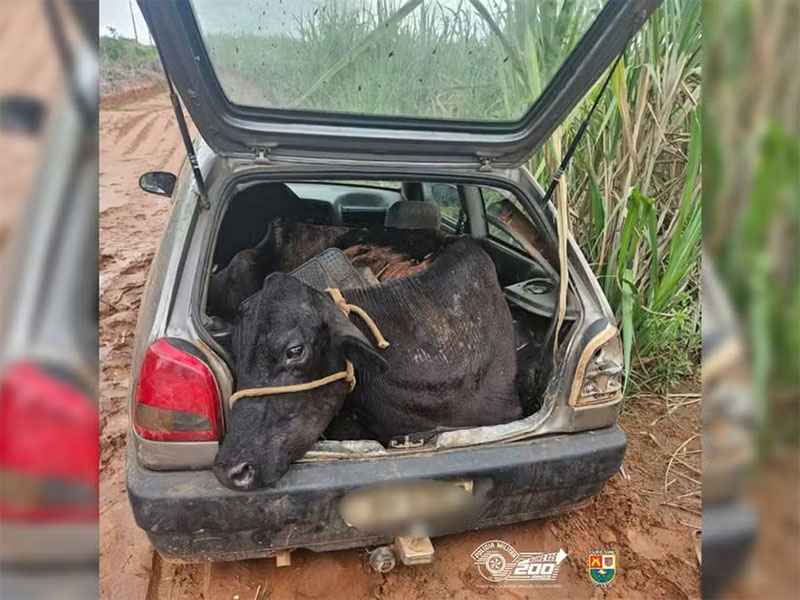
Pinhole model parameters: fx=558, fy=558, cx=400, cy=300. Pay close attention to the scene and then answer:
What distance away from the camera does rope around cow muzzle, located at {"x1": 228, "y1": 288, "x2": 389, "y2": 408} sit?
195 centimetres

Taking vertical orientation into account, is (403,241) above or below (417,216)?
below

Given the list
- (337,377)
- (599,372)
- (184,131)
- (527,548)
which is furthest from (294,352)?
(527,548)

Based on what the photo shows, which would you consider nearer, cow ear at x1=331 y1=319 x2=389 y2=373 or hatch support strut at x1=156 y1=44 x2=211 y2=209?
hatch support strut at x1=156 y1=44 x2=211 y2=209

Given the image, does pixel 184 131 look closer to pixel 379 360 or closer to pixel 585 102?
pixel 379 360

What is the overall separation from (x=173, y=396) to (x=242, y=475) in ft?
1.16

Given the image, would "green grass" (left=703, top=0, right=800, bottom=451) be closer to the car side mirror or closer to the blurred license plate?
the blurred license plate

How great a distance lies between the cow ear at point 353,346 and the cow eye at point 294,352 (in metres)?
0.13

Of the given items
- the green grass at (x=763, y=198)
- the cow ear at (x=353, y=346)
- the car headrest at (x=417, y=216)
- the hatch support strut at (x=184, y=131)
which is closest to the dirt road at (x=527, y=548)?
the hatch support strut at (x=184, y=131)

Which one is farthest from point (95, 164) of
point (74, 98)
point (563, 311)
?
point (563, 311)

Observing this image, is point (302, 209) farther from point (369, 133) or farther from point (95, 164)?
point (95, 164)

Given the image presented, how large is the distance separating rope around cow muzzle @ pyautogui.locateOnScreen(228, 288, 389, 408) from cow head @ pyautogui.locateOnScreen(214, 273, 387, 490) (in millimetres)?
21

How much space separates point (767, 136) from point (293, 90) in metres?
2.11

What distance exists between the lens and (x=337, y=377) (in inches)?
84.3

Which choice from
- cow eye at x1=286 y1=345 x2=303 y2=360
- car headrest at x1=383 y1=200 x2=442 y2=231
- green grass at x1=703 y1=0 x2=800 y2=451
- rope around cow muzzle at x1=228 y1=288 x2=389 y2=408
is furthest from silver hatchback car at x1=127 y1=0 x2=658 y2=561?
green grass at x1=703 y1=0 x2=800 y2=451
